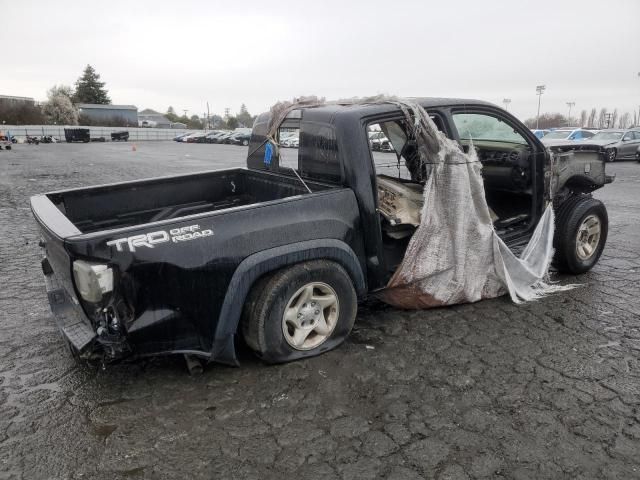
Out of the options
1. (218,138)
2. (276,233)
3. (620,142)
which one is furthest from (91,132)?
(276,233)

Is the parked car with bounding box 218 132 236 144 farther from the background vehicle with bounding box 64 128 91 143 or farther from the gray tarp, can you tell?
the gray tarp

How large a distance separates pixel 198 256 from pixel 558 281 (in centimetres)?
382

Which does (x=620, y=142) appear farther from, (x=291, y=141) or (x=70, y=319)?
(x=70, y=319)

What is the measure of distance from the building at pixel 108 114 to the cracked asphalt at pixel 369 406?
80536mm

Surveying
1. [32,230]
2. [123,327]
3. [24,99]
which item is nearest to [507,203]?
[123,327]

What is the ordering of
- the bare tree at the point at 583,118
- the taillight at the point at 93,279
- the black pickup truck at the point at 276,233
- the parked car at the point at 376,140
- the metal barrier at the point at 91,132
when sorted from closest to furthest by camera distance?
1. the taillight at the point at 93,279
2. the black pickup truck at the point at 276,233
3. the parked car at the point at 376,140
4. the metal barrier at the point at 91,132
5. the bare tree at the point at 583,118

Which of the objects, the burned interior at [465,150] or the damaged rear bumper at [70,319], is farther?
the burned interior at [465,150]

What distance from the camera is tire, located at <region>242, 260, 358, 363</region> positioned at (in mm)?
3184

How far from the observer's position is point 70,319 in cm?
322

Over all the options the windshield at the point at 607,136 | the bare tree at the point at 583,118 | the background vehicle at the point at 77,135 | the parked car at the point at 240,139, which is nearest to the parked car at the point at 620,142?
the windshield at the point at 607,136

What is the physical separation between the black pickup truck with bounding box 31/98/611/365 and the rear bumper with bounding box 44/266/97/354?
0.04 feet

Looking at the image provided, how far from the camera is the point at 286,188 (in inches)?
166

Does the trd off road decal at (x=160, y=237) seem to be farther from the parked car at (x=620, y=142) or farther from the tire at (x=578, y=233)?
the parked car at (x=620, y=142)

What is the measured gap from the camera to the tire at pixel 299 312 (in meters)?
3.18
